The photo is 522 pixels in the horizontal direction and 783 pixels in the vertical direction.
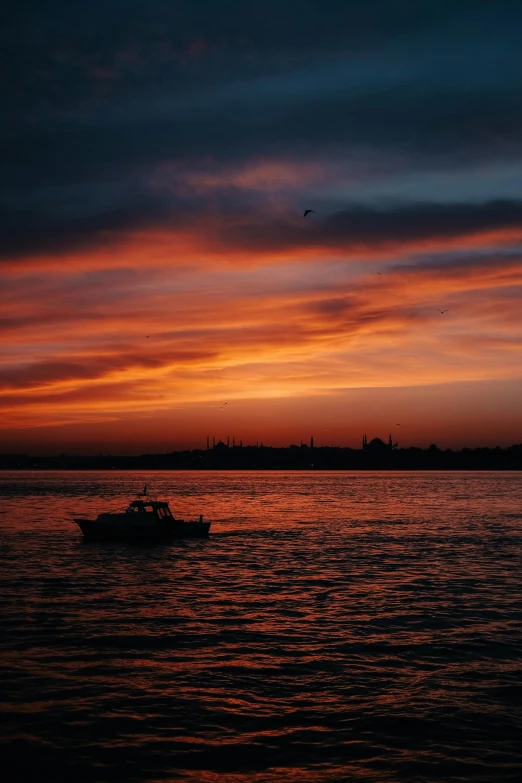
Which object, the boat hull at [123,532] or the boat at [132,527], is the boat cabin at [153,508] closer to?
the boat at [132,527]

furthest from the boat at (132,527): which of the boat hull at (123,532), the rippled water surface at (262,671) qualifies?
the rippled water surface at (262,671)

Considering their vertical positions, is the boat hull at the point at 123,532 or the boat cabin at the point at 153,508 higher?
the boat cabin at the point at 153,508

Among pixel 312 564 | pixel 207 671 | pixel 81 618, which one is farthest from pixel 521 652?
pixel 312 564

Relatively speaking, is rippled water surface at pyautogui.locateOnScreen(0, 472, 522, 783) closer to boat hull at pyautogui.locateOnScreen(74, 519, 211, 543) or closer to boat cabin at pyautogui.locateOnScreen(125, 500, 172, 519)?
boat hull at pyautogui.locateOnScreen(74, 519, 211, 543)

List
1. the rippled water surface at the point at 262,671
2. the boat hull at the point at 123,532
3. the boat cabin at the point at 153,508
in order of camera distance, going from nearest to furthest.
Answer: the rippled water surface at the point at 262,671
the boat hull at the point at 123,532
the boat cabin at the point at 153,508

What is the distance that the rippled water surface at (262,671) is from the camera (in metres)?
18.5

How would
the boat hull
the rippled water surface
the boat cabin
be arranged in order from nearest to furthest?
the rippled water surface < the boat hull < the boat cabin

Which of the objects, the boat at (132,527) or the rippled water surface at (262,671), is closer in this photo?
the rippled water surface at (262,671)

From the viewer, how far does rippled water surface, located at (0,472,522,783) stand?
18484mm

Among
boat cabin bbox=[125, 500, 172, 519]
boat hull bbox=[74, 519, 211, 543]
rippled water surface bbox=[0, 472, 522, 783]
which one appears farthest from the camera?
boat cabin bbox=[125, 500, 172, 519]

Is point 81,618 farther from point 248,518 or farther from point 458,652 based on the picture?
point 248,518

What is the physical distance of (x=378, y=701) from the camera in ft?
73.8

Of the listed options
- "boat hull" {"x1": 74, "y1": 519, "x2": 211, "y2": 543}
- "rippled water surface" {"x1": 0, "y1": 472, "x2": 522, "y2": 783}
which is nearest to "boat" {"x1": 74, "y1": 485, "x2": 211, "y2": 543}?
"boat hull" {"x1": 74, "y1": 519, "x2": 211, "y2": 543}

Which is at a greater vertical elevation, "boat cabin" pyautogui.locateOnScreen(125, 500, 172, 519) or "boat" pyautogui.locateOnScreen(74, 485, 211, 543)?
"boat cabin" pyautogui.locateOnScreen(125, 500, 172, 519)
